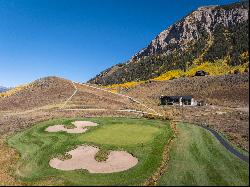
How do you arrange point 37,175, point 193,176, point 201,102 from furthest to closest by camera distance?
point 201,102, point 37,175, point 193,176

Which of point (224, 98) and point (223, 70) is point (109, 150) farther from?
point (223, 70)

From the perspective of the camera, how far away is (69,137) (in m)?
47.0

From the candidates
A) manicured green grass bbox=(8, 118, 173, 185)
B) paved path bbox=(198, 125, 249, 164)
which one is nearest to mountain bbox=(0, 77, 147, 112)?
manicured green grass bbox=(8, 118, 173, 185)

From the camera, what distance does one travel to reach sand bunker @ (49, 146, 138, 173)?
112 feet

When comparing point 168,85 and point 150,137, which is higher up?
point 168,85

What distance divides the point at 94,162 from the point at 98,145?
5.85 metres

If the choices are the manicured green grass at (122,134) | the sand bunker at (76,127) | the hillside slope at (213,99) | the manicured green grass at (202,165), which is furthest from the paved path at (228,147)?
the sand bunker at (76,127)

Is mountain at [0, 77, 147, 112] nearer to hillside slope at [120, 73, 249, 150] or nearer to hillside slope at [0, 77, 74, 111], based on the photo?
hillside slope at [0, 77, 74, 111]

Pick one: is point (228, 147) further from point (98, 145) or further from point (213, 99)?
point (213, 99)

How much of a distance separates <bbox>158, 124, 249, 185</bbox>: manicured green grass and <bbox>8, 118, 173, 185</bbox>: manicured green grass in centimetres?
195

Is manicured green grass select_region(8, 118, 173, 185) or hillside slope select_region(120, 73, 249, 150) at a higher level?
hillside slope select_region(120, 73, 249, 150)

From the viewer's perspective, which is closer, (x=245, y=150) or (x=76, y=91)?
(x=245, y=150)

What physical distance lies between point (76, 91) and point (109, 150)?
222 feet

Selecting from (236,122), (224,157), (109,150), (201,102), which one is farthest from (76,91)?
(224,157)
